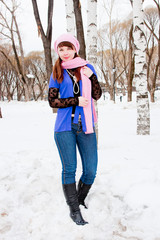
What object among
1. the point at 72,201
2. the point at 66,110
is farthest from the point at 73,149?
the point at 72,201

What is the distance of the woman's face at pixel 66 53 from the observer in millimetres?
1897

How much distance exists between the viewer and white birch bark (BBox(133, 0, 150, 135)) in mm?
4969

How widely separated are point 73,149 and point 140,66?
4.08 meters

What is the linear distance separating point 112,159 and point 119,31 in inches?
914

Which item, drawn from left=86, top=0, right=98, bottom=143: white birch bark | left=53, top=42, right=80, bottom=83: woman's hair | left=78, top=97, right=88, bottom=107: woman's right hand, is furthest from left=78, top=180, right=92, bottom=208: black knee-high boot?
left=86, top=0, right=98, bottom=143: white birch bark

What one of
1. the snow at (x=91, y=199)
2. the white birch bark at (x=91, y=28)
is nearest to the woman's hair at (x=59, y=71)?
the snow at (x=91, y=199)

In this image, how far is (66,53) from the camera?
190cm

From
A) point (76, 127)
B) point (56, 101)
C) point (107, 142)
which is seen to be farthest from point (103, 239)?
point (107, 142)

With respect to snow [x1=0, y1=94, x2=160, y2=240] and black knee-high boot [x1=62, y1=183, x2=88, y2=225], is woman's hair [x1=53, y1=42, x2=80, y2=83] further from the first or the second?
snow [x1=0, y1=94, x2=160, y2=240]

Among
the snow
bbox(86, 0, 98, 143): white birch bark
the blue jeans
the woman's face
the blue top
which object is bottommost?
the snow

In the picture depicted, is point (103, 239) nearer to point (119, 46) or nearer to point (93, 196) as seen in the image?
point (93, 196)

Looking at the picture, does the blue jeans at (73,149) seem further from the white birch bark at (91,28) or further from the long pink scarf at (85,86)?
the white birch bark at (91,28)

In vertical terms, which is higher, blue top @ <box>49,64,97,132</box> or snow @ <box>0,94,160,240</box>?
blue top @ <box>49,64,97,132</box>

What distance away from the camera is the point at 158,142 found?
4.29 m
